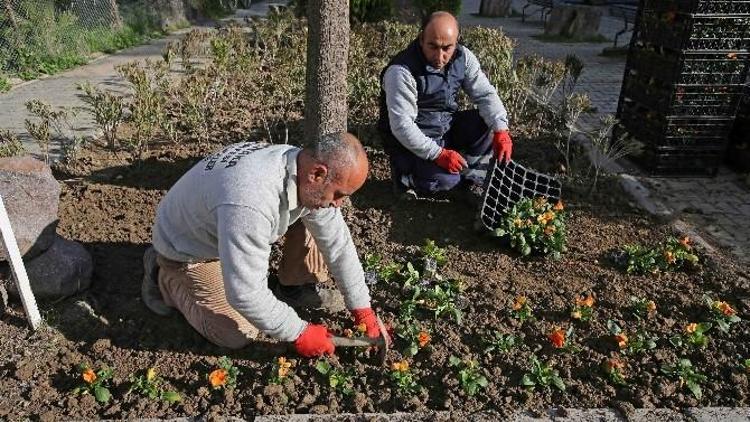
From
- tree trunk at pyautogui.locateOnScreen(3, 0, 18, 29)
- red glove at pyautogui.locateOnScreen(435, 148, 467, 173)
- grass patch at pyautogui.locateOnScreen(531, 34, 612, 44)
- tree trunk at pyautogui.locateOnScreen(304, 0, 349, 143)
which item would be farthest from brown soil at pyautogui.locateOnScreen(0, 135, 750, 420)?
grass patch at pyautogui.locateOnScreen(531, 34, 612, 44)

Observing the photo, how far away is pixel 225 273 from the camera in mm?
2406

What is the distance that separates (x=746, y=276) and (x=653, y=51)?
225cm

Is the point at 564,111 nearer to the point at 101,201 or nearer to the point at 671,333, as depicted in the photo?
the point at 671,333

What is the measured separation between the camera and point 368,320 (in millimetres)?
2855

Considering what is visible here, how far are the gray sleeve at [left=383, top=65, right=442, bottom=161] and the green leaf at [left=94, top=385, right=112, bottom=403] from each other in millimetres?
2297

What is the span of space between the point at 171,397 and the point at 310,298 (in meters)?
0.90

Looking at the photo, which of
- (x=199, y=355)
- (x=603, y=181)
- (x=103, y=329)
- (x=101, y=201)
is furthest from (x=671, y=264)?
(x=101, y=201)

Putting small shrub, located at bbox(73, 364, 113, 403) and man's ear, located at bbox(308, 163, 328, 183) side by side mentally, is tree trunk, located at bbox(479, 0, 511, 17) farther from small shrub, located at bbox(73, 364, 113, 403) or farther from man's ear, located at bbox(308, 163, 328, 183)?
small shrub, located at bbox(73, 364, 113, 403)

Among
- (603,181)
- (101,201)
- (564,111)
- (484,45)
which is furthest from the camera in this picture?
(484,45)

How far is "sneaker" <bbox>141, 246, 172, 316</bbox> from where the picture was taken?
309cm

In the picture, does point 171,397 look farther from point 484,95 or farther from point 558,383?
point 484,95

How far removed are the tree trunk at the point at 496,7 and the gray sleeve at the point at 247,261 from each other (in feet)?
56.2

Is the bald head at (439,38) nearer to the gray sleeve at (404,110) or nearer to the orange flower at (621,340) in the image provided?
the gray sleeve at (404,110)

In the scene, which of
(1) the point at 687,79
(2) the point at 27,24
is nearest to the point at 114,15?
(2) the point at 27,24
